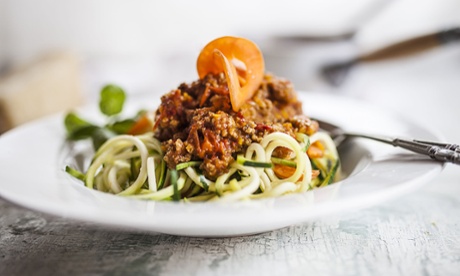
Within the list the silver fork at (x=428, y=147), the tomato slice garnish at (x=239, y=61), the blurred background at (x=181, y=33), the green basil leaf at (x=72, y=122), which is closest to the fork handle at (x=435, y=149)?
the silver fork at (x=428, y=147)

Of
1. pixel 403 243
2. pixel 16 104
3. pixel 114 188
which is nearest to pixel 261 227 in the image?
pixel 403 243

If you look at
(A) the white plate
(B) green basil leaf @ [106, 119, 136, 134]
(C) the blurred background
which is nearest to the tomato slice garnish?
(A) the white plate

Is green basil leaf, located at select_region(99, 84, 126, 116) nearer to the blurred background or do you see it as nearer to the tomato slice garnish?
the tomato slice garnish

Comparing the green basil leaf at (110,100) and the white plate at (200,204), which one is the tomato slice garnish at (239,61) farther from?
the green basil leaf at (110,100)

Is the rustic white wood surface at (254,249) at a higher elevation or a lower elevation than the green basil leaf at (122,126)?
lower

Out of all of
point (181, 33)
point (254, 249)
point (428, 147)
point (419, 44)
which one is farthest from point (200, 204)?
point (181, 33)

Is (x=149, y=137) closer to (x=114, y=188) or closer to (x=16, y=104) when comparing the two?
(x=114, y=188)
